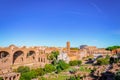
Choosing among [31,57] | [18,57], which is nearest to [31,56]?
[31,57]

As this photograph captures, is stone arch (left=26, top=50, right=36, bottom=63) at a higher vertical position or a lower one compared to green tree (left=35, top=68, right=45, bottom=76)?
higher

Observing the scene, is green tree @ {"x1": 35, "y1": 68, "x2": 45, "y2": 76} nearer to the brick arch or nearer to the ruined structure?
the ruined structure

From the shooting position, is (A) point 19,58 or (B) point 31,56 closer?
(A) point 19,58

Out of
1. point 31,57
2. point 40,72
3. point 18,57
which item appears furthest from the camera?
point 31,57

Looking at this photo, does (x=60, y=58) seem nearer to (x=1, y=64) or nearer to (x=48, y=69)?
(x=48, y=69)

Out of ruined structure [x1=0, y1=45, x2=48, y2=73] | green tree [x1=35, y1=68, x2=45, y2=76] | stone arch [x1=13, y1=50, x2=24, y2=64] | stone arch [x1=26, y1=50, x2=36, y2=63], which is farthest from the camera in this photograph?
stone arch [x1=26, y1=50, x2=36, y2=63]

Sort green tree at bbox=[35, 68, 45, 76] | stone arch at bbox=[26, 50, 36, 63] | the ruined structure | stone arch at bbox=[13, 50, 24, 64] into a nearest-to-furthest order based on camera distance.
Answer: green tree at bbox=[35, 68, 45, 76], the ruined structure, stone arch at bbox=[13, 50, 24, 64], stone arch at bbox=[26, 50, 36, 63]

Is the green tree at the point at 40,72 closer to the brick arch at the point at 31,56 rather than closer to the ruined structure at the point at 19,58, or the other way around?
the ruined structure at the point at 19,58

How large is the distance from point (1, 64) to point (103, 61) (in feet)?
78.2

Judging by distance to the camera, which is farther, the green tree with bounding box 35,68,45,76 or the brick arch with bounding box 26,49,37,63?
the brick arch with bounding box 26,49,37,63

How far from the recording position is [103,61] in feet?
136

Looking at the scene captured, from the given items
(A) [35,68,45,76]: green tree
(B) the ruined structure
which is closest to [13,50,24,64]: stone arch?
(B) the ruined structure

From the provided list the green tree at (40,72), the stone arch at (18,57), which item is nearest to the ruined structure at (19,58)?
the stone arch at (18,57)

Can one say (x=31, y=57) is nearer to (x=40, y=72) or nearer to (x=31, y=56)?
(x=31, y=56)
